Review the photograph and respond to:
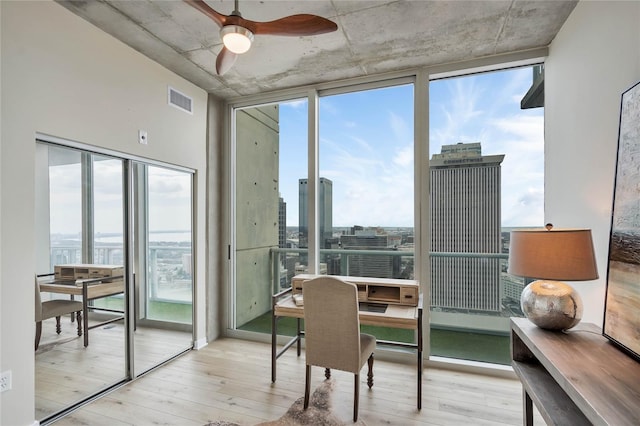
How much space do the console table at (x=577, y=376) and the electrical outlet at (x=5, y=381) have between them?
117 inches

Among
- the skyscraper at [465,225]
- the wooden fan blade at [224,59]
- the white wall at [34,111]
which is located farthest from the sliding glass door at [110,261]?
the skyscraper at [465,225]

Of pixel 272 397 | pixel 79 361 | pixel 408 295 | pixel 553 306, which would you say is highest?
pixel 553 306

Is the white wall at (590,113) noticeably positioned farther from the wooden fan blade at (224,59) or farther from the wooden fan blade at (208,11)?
the wooden fan blade at (224,59)

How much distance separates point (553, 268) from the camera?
1682mm

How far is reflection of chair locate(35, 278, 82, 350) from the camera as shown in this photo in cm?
216

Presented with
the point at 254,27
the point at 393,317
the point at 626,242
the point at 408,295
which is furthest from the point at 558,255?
the point at 254,27

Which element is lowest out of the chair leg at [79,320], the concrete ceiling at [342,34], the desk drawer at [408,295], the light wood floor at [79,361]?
the light wood floor at [79,361]

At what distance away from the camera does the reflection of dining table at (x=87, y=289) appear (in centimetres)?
235

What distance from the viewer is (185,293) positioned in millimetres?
3521

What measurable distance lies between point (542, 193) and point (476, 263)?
871 mm

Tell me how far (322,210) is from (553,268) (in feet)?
7.56

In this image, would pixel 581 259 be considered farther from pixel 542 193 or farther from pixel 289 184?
pixel 289 184

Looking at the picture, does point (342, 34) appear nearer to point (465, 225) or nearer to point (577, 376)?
point (465, 225)

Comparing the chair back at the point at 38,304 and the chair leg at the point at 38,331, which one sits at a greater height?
the chair back at the point at 38,304
